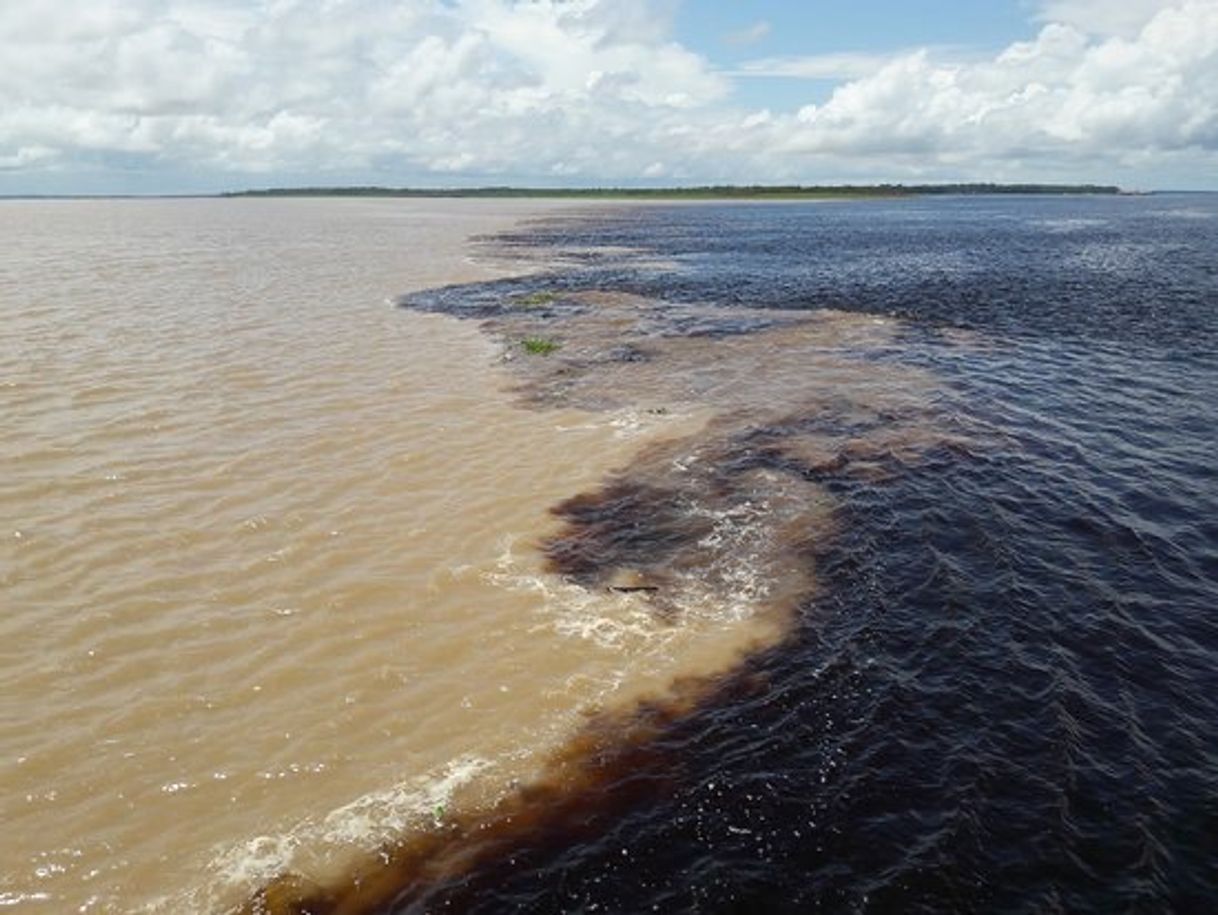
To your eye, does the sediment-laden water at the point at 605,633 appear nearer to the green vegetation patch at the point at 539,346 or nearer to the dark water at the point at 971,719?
the dark water at the point at 971,719

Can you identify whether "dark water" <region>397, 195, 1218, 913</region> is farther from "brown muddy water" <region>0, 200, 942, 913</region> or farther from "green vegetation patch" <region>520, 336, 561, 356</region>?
"green vegetation patch" <region>520, 336, 561, 356</region>

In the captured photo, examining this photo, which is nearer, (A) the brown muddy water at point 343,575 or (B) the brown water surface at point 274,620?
(B) the brown water surface at point 274,620

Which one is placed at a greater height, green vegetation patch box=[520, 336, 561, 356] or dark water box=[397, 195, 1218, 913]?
dark water box=[397, 195, 1218, 913]

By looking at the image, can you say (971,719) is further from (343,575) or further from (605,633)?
(343,575)

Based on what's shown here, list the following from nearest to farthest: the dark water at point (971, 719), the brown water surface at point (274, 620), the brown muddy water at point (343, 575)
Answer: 1. the dark water at point (971, 719)
2. the brown water surface at point (274, 620)
3. the brown muddy water at point (343, 575)

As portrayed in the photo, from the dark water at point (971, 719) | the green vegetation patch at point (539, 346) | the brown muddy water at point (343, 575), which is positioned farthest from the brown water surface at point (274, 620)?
the green vegetation patch at point (539, 346)

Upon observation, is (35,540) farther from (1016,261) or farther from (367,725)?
(1016,261)

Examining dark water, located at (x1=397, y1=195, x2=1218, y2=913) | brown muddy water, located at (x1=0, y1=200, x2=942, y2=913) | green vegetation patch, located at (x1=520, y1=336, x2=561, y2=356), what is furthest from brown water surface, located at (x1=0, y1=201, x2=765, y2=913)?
green vegetation patch, located at (x1=520, y1=336, x2=561, y2=356)
